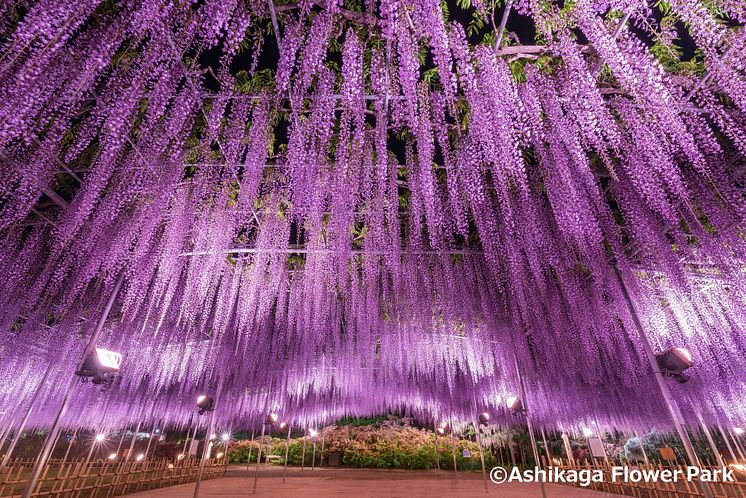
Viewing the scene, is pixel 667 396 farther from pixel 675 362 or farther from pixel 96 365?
pixel 96 365

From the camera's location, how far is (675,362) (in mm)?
5039

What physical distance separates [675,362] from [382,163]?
4889 mm

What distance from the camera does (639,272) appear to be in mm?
7484

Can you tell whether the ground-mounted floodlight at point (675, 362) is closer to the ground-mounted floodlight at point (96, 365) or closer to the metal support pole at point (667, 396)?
the metal support pole at point (667, 396)

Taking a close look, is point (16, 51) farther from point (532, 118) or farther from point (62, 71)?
point (532, 118)

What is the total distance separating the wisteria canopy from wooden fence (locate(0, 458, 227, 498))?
76.5 inches

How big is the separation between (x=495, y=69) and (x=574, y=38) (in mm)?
720

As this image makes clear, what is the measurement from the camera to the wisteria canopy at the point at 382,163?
11.2ft

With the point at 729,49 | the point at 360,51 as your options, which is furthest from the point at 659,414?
the point at 360,51

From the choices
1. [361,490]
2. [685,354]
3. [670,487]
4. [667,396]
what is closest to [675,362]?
[685,354]

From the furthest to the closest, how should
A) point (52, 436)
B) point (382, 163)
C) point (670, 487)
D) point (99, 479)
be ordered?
point (99, 479) → point (670, 487) → point (382, 163) → point (52, 436)

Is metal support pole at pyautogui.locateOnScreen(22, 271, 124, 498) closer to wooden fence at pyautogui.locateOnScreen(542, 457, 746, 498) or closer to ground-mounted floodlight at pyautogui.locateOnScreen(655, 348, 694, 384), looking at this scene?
ground-mounted floodlight at pyautogui.locateOnScreen(655, 348, 694, 384)

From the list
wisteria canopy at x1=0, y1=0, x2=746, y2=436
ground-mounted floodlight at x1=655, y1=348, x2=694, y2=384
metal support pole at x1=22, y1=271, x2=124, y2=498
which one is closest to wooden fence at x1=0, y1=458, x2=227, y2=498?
metal support pole at x1=22, y1=271, x2=124, y2=498

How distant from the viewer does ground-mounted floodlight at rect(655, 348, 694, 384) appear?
16.3 feet
